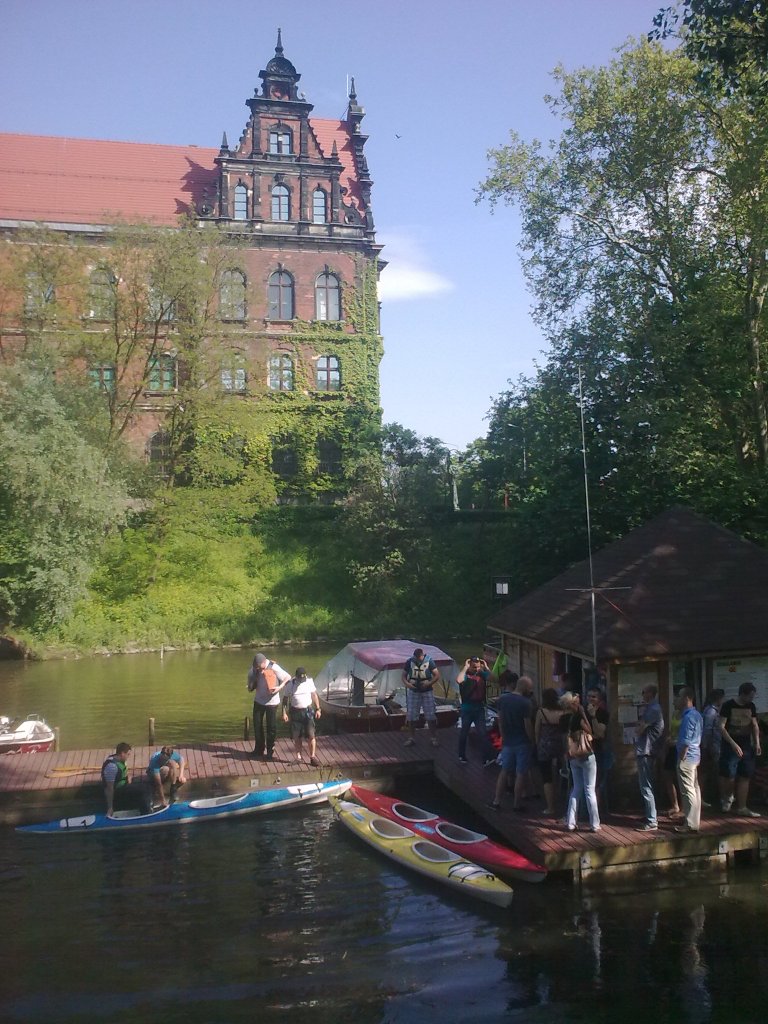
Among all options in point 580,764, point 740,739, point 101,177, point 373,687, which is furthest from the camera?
point 101,177

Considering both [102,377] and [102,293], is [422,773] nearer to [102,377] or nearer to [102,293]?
[102,377]

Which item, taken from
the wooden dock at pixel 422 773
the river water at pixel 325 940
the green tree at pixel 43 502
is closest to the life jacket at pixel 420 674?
the wooden dock at pixel 422 773

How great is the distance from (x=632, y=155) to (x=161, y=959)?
2514 cm

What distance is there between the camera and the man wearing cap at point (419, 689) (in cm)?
1628

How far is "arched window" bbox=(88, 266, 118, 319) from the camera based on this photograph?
38125 mm

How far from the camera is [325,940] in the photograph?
9648mm

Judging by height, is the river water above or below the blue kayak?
below

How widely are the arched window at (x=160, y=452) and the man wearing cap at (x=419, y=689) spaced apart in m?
26.7

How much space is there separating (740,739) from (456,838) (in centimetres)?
399

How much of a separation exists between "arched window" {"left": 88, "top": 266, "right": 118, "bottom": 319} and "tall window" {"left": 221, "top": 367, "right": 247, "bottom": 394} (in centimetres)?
565

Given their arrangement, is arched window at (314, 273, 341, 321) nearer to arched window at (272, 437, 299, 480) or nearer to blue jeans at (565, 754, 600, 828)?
arched window at (272, 437, 299, 480)

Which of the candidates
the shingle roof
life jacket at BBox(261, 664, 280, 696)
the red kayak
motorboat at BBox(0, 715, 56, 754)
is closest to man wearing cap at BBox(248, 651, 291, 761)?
life jacket at BBox(261, 664, 280, 696)

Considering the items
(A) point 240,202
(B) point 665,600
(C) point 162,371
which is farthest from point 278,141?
(B) point 665,600

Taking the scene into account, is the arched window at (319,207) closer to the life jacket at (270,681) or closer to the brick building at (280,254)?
the brick building at (280,254)
